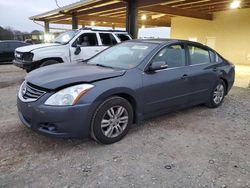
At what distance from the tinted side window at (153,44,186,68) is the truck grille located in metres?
1.88

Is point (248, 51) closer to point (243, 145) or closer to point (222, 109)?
point (222, 109)

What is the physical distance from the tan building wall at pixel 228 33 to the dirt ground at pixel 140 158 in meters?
12.6

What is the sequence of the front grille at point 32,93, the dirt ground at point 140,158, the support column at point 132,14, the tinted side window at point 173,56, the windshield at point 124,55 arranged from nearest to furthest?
the dirt ground at point 140,158, the front grille at point 32,93, the windshield at point 124,55, the tinted side window at point 173,56, the support column at point 132,14

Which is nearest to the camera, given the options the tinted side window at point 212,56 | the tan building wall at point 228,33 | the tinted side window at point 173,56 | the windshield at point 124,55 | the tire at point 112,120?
the tire at point 112,120

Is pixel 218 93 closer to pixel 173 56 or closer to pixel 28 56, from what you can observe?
pixel 173 56

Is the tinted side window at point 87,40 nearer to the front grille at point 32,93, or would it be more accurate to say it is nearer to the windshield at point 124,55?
the windshield at point 124,55

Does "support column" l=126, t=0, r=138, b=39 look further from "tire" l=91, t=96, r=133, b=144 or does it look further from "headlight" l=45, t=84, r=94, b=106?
"headlight" l=45, t=84, r=94, b=106

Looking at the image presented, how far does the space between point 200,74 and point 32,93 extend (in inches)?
122

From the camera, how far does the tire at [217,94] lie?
5.13 meters

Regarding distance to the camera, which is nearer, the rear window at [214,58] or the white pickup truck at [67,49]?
the rear window at [214,58]

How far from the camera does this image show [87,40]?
8258 mm

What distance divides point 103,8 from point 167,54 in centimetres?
935

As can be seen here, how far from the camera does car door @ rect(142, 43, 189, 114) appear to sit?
12.4ft

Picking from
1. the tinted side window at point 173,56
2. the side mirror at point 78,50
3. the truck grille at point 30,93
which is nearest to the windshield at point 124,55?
the tinted side window at point 173,56
